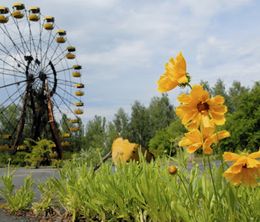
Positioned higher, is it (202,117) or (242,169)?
(202,117)

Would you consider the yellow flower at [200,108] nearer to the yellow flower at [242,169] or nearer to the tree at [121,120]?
the yellow flower at [242,169]

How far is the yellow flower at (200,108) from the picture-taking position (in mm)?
1986

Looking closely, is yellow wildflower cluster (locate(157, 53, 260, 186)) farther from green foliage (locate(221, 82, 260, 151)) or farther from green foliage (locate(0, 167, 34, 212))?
green foliage (locate(221, 82, 260, 151))

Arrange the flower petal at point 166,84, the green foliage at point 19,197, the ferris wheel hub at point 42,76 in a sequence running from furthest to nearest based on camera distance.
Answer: the ferris wheel hub at point 42,76 < the green foliage at point 19,197 < the flower petal at point 166,84

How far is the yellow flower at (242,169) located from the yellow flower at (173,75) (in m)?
0.37

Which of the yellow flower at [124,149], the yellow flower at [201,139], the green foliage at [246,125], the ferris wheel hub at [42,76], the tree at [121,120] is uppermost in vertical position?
the tree at [121,120]

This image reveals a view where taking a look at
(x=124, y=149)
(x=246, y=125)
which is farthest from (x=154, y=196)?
(x=246, y=125)

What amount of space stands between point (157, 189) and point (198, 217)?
42 centimetres

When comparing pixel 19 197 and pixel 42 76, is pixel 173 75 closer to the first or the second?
pixel 19 197

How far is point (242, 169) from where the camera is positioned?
6.72ft

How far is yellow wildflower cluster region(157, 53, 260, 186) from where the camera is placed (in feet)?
Answer: 6.50

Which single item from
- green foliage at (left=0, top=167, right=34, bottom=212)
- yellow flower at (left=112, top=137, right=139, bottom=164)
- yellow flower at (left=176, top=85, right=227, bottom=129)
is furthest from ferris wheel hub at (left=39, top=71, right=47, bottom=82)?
yellow flower at (left=176, top=85, right=227, bottom=129)

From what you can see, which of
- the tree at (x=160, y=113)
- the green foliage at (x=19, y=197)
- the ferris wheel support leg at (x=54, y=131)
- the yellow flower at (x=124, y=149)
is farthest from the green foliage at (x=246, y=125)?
the tree at (x=160, y=113)

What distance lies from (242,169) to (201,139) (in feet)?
0.72
